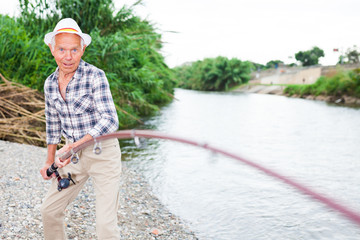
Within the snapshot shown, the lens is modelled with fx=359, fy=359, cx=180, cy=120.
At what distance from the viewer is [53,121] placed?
2770 millimetres

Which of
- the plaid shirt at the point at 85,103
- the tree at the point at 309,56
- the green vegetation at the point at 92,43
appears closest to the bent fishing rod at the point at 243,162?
the plaid shirt at the point at 85,103

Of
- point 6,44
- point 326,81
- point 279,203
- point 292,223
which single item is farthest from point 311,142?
point 326,81

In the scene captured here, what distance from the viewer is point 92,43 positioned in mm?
9844

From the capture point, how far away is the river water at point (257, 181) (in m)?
5.13

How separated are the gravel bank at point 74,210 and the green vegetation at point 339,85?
2748 cm

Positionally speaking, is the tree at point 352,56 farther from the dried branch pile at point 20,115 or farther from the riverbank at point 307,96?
the dried branch pile at point 20,115

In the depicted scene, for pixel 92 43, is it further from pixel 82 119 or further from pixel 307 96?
pixel 307 96

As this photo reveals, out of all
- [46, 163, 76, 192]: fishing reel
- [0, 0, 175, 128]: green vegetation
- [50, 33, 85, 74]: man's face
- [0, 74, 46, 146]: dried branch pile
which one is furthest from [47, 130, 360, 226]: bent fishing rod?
[0, 0, 175, 128]: green vegetation

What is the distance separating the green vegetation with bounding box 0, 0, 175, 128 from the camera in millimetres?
9164

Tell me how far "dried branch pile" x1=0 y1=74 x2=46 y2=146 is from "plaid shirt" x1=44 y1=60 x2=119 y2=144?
224 inches

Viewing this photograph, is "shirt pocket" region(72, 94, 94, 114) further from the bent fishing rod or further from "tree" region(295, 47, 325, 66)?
"tree" region(295, 47, 325, 66)

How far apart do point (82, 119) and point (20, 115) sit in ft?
22.7

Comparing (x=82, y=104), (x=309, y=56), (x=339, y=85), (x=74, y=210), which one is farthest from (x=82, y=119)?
(x=309, y=56)

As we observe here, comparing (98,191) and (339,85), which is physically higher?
(339,85)
